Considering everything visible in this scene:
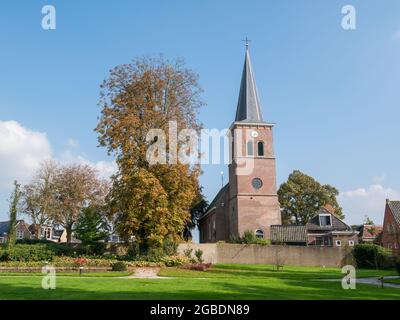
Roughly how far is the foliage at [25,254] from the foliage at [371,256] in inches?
1119

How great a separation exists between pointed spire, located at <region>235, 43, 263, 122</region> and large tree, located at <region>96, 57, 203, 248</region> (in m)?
15.2

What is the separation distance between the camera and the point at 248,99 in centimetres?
5109

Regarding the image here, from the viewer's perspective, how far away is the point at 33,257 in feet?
107

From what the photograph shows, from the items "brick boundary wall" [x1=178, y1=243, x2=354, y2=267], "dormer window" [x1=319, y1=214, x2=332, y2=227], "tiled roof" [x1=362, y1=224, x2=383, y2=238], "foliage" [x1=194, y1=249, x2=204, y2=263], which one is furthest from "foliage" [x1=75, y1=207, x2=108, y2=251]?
"tiled roof" [x1=362, y1=224, x2=383, y2=238]

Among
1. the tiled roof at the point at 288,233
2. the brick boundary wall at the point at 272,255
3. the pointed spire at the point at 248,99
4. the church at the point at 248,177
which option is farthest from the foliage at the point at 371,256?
the pointed spire at the point at 248,99

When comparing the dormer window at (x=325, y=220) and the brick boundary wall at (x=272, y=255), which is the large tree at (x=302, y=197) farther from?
the brick boundary wall at (x=272, y=255)

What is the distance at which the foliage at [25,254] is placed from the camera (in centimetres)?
3216

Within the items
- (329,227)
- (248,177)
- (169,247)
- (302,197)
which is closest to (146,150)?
(169,247)

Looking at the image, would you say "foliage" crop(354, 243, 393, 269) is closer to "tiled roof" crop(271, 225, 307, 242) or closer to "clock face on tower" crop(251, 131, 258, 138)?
"tiled roof" crop(271, 225, 307, 242)
